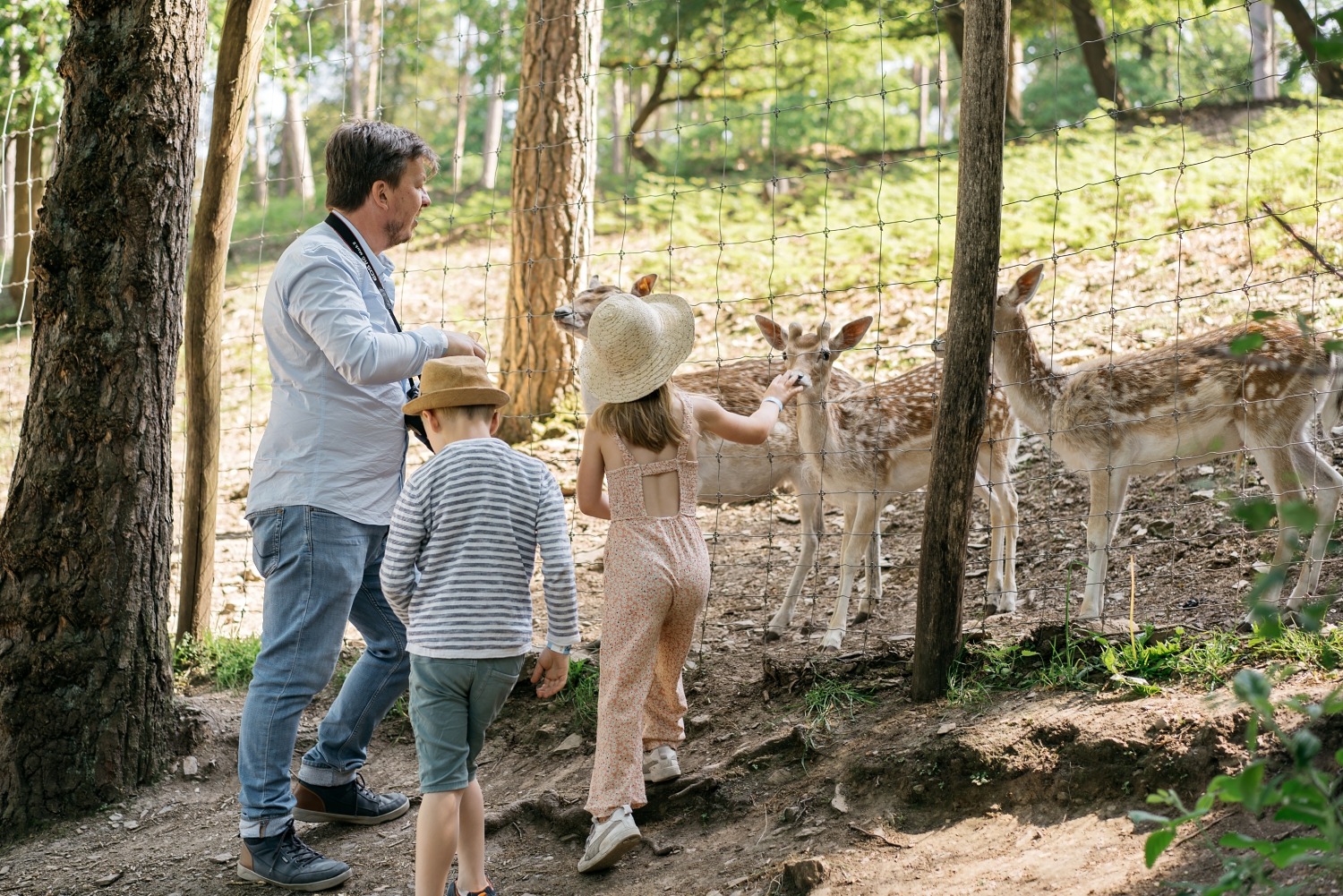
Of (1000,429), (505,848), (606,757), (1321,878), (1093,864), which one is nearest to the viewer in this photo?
(1321,878)

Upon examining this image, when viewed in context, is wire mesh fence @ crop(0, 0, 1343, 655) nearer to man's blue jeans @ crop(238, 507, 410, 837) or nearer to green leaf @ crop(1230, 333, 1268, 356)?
green leaf @ crop(1230, 333, 1268, 356)

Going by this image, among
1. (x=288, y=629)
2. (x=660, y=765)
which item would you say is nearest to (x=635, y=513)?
(x=660, y=765)

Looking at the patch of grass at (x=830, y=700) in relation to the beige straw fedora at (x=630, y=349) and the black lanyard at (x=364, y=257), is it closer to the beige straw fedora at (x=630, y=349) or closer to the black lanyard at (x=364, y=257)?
the beige straw fedora at (x=630, y=349)

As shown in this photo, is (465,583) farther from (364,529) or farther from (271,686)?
(271,686)

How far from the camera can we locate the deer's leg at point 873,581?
6348mm

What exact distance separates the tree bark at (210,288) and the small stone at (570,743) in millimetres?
2316

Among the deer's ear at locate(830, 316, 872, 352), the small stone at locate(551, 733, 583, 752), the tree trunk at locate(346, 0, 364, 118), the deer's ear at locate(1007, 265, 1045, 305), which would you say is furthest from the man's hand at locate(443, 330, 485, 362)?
the tree trunk at locate(346, 0, 364, 118)

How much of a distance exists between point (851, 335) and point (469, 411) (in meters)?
2.71

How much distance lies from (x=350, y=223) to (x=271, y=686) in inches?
64.8

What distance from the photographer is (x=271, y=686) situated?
4.17 meters

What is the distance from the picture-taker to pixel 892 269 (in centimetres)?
1295

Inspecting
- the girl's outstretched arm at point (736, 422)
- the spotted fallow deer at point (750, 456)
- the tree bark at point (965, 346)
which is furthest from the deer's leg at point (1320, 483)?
the girl's outstretched arm at point (736, 422)

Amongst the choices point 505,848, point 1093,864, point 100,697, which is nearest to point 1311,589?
point 1093,864

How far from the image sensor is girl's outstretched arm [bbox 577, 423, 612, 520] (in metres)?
4.16
